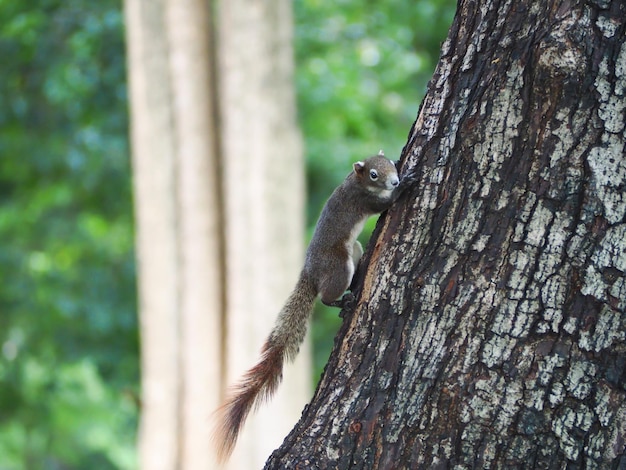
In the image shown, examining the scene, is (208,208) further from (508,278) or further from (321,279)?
(508,278)

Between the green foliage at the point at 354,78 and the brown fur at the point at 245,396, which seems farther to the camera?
the green foliage at the point at 354,78

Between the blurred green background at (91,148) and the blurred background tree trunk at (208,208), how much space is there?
2183 millimetres

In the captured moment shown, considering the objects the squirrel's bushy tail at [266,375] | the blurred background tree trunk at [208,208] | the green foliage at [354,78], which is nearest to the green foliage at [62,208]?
the green foliage at [354,78]

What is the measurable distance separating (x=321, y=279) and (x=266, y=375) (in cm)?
53

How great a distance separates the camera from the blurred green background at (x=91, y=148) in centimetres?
845

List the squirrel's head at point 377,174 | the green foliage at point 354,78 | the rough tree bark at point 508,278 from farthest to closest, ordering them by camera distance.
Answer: the green foliage at point 354,78 < the squirrel's head at point 377,174 < the rough tree bark at point 508,278

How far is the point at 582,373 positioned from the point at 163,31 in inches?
210

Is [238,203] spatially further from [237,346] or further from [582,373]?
[582,373]

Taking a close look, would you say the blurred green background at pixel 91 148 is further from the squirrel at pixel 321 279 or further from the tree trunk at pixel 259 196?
the squirrel at pixel 321 279

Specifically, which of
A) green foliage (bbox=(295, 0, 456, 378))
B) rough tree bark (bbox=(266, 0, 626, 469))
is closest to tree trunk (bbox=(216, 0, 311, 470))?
green foliage (bbox=(295, 0, 456, 378))

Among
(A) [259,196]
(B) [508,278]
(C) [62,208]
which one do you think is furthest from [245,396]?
(C) [62,208]

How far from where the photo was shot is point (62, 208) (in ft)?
30.3

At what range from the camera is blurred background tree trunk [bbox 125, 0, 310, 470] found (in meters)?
5.83

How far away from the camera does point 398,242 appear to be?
1.82m
